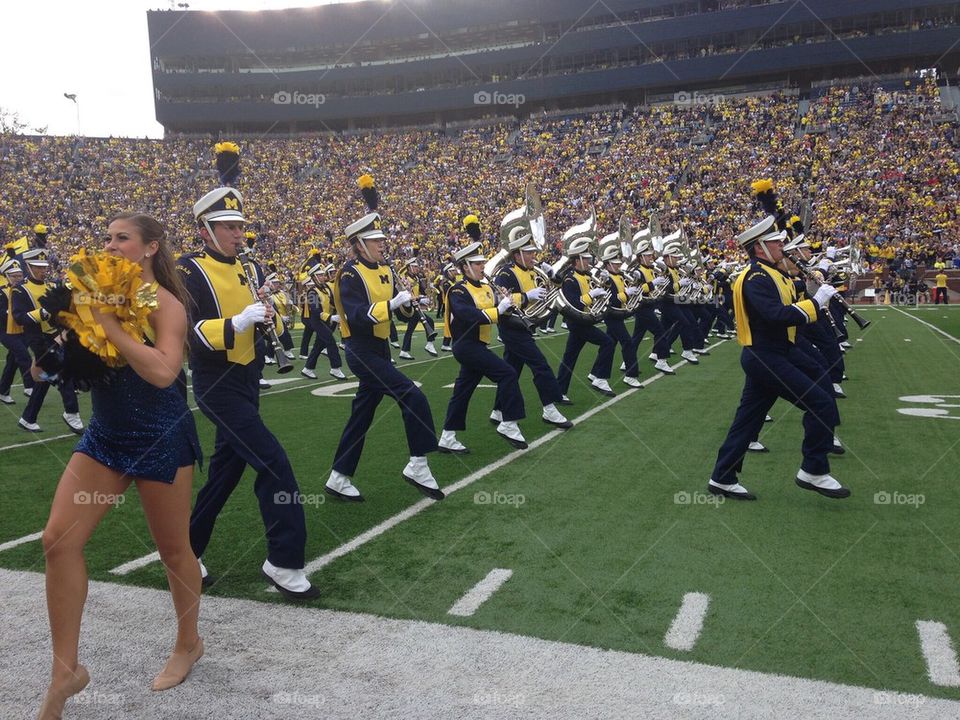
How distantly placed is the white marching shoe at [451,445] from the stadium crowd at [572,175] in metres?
24.8

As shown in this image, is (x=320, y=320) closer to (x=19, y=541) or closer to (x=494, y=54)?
(x=19, y=541)

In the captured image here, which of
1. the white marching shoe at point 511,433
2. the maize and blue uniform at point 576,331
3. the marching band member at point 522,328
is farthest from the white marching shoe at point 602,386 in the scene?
the white marching shoe at point 511,433

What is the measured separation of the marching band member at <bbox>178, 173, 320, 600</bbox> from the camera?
4129mm

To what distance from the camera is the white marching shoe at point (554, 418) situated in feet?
28.9

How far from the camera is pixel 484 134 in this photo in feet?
168

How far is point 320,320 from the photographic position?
1452 cm

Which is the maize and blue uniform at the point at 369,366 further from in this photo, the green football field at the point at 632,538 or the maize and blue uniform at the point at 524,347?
the maize and blue uniform at the point at 524,347

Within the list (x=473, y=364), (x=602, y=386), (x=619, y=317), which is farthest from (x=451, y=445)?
(x=619, y=317)

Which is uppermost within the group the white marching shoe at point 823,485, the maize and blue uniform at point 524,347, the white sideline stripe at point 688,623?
the maize and blue uniform at point 524,347

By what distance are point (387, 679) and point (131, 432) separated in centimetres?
138

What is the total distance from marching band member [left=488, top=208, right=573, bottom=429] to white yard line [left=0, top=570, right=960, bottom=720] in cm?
486

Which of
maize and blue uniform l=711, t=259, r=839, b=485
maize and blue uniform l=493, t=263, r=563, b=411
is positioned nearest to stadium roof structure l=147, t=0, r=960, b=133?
maize and blue uniform l=493, t=263, r=563, b=411

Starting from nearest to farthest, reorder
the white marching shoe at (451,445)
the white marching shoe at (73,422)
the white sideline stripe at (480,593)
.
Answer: the white sideline stripe at (480,593), the white marching shoe at (451,445), the white marching shoe at (73,422)

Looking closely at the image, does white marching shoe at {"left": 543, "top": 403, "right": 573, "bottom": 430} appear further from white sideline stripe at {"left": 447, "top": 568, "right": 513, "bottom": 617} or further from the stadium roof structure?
the stadium roof structure
